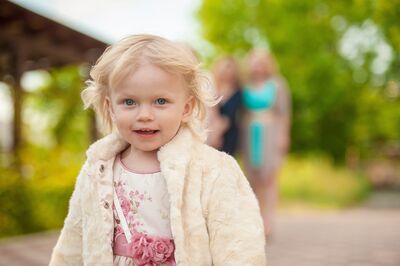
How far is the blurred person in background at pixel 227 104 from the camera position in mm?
6082

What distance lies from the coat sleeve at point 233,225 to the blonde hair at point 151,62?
0.25 meters

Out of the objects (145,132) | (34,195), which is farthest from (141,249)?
(34,195)

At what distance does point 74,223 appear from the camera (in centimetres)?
208

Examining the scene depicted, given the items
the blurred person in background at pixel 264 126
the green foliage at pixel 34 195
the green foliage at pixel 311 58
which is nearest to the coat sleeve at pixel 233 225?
the blurred person in background at pixel 264 126

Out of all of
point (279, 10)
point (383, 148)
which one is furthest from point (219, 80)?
point (383, 148)

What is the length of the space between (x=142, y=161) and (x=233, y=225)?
40 cm

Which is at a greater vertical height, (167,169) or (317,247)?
(167,169)

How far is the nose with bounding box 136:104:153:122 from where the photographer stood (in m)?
1.93

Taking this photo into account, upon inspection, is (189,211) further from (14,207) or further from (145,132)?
(14,207)

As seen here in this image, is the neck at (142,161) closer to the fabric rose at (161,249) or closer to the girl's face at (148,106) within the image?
the girl's face at (148,106)

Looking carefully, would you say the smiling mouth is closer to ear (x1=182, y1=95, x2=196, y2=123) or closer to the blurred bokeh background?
ear (x1=182, y1=95, x2=196, y2=123)

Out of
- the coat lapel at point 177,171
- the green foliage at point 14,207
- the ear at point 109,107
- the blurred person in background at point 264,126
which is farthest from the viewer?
the green foliage at point 14,207

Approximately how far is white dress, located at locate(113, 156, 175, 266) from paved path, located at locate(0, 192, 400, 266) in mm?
3386

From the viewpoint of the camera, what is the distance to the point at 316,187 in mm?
15836
